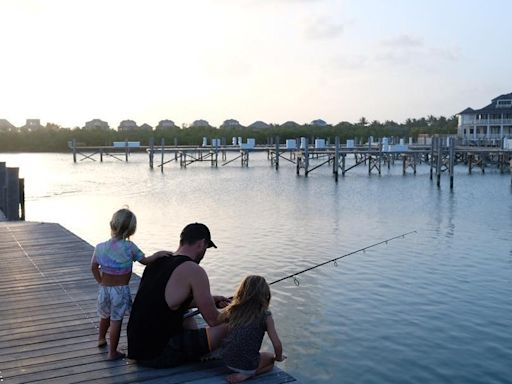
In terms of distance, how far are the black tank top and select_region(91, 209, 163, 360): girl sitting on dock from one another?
1.08ft

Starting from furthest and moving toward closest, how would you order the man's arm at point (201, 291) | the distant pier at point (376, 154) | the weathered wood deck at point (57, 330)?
the distant pier at point (376, 154) < the weathered wood deck at point (57, 330) < the man's arm at point (201, 291)

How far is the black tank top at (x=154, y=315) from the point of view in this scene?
5531mm

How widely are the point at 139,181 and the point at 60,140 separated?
8512 centimetres

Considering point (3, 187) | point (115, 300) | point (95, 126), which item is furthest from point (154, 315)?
point (95, 126)

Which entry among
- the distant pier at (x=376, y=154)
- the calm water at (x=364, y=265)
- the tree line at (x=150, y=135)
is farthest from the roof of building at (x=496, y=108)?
the calm water at (x=364, y=265)

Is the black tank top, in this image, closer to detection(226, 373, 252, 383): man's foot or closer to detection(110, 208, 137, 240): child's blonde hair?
detection(110, 208, 137, 240): child's blonde hair

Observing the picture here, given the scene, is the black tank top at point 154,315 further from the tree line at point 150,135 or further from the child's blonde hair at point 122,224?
the tree line at point 150,135

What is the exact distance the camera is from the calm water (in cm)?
925

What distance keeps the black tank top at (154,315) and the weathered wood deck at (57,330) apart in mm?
242

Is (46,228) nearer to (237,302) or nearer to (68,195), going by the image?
(237,302)

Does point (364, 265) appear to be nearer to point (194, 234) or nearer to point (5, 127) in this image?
point (194, 234)

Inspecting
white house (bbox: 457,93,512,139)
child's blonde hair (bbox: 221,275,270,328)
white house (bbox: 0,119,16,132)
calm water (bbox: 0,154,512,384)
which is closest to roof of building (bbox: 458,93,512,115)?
white house (bbox: 457,93,512,139)

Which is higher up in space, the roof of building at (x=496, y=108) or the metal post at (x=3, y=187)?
the roof of building at (x=496, y=108)

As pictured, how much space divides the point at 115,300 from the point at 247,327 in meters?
1.46
